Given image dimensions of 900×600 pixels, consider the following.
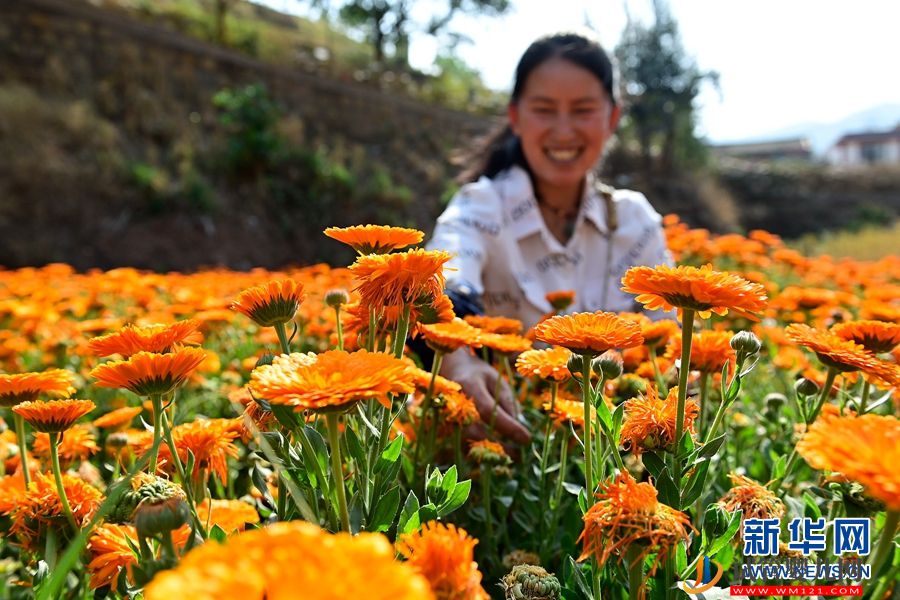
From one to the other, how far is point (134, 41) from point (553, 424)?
429 inches

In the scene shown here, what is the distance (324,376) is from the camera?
0.54 m

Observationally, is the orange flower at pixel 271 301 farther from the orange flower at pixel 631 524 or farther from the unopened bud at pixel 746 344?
the unopened bud at pixel 746 344

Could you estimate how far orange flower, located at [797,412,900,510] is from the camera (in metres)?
0.43

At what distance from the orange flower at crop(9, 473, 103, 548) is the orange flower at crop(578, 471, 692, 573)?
622 millimetres

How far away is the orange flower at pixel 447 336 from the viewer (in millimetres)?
896

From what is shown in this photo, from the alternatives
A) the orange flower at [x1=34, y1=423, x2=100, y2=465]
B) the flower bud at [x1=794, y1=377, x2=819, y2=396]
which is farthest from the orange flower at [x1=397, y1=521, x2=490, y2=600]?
the orange flower at [x1=34, y1=423, x2=100, y2=465]

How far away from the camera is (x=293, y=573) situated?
32 cm

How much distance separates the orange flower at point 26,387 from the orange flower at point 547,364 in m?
0.63

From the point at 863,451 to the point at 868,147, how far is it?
49397mm

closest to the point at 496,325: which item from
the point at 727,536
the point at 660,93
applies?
the point at 727,536

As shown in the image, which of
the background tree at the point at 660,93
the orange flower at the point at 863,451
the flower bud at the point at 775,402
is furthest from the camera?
the background tree at the point at 660,93

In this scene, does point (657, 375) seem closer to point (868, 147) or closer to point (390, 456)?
point (390, 456)

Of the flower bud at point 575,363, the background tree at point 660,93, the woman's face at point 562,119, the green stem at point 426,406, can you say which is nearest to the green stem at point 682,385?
the flower bud at point 575,363

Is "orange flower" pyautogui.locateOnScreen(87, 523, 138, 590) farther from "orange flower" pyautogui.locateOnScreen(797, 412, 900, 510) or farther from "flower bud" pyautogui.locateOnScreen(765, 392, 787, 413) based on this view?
"flower bud" pyautogui.locateOnScreen(765, 392, 787, 413)
